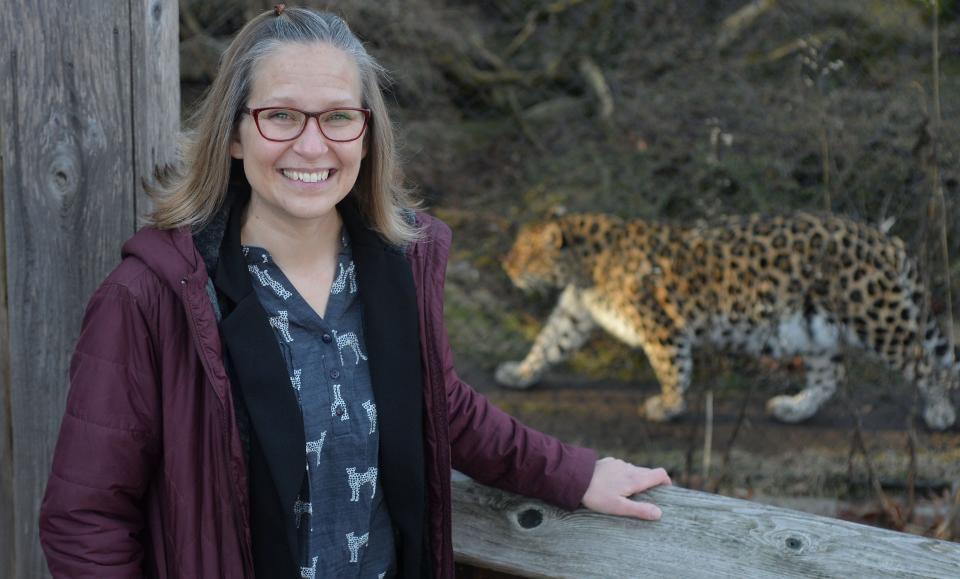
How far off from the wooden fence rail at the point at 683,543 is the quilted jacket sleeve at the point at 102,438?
653 millimetres

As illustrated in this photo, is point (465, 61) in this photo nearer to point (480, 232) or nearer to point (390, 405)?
point (480, 232)

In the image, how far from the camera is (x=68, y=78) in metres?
1.83

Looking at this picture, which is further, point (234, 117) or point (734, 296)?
point (734, 296)

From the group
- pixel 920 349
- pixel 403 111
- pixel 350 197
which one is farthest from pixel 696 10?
pixel 350 197

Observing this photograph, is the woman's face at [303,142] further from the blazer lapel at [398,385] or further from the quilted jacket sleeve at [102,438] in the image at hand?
the quilted jacket sleeve at [102,438]

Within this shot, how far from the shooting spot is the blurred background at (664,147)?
17.2 ft

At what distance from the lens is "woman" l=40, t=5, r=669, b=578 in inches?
60.6

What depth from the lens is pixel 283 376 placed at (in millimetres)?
1612

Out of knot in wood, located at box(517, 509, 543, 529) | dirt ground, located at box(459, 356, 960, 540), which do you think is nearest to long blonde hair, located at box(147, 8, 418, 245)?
knot in wood, located at box(517, 509, 543, 529)

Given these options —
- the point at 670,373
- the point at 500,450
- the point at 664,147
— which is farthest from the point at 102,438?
the point at 664,147

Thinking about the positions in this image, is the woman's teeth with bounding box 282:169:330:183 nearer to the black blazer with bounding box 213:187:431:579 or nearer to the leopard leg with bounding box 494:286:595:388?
the black blazer with bounding box 213:187:431:579

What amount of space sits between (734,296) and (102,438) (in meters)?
4.48

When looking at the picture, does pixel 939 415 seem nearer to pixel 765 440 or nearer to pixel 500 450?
pixel 765 440

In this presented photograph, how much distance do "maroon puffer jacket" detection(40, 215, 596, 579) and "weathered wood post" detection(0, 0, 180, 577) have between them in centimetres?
31
